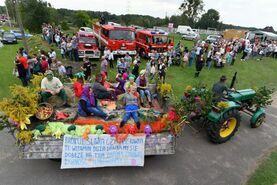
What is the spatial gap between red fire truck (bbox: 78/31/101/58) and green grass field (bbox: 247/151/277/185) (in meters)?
13.2

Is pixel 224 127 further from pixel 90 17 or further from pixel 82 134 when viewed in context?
pixel 90 17

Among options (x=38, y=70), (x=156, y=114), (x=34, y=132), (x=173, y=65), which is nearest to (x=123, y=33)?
(x=173, y=65)

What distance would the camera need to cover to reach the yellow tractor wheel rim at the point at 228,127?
6.92m

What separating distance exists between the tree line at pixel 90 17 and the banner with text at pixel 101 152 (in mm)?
20159

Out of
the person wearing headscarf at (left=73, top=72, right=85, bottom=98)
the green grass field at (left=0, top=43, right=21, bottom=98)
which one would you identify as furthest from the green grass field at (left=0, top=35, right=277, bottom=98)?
the person wearing headscarf at (left=73, top=72, right=85, bottom=98)

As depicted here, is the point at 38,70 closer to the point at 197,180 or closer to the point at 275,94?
the point at 197,180

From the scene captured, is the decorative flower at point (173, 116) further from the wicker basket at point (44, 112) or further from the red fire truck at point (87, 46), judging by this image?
the red fire truck at point (87, 46)

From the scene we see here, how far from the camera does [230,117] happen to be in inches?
265

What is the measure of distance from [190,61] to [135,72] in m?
6.30

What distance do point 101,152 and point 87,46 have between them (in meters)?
12.3

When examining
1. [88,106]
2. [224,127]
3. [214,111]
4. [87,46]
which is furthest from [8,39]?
[224,127]

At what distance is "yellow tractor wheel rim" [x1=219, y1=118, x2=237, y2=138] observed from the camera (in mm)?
6918

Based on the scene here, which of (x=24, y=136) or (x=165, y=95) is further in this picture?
(x=165, y=95)

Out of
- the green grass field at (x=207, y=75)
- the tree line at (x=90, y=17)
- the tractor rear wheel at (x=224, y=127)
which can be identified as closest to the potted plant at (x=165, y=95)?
the tractor rear wheel at (x=224, y=127)
